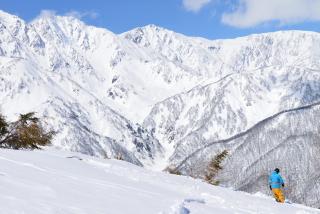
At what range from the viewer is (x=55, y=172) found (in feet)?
61.2

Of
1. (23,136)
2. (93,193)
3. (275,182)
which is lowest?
(93,193)

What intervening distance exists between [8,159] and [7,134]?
24.8 feet

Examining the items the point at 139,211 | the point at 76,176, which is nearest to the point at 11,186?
the point at 139,211

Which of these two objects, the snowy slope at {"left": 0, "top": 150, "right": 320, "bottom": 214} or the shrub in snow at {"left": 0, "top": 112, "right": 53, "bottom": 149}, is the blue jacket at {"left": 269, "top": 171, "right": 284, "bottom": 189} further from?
the shrub in snow at {"left": 0, "top": 112, "right": 53, "bottom": 149}

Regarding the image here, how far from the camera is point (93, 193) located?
15.5 m

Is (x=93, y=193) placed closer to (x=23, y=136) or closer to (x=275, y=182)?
(x=23, y=136)

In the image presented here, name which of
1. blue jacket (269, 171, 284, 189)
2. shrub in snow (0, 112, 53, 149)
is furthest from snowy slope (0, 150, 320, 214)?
blue jacket (269, 171, 284, 189)

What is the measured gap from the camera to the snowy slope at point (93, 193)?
12672 millimetres

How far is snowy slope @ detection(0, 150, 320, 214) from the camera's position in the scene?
1267cm

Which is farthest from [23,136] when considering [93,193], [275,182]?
[275,182]

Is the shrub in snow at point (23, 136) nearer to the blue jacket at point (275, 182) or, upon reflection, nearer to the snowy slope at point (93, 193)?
the snowy slope at point (93, 193)

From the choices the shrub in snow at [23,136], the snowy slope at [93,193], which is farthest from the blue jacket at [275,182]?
the shrub in snow at [23,136]

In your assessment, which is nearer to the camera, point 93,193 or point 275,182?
point 93,193

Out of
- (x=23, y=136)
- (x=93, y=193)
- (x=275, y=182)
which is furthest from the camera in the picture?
(x=275, y=182)
